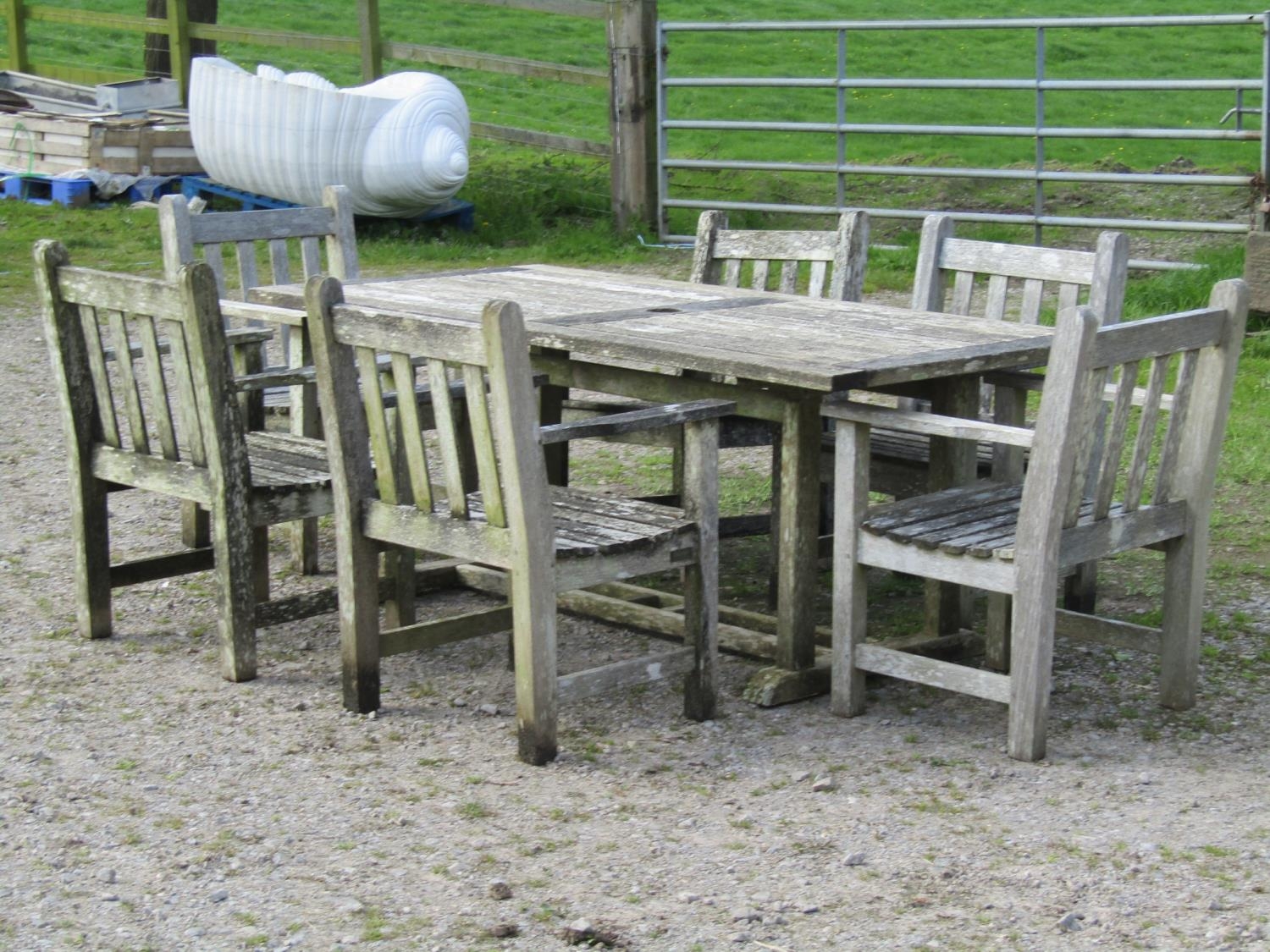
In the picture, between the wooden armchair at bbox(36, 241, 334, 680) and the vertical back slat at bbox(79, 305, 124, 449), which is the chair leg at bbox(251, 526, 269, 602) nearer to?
the wooden armchair at bbox(36, 241, 334, 680)

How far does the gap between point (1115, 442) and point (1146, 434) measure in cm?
16

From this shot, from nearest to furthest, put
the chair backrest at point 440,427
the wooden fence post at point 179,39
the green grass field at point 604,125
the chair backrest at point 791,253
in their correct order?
the chair backrest at point 440,427, the chair backrest at point 791,253, the green grass field at point 604,125, the wooden fence post at point 179,39

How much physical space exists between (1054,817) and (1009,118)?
1660 cm

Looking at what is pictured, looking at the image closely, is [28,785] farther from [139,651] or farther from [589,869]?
[589,869]

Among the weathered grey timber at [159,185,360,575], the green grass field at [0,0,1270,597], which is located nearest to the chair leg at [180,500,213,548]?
the weathered grey timber at [159,185,360,575]

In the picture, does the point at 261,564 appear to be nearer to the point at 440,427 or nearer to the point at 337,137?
the point at 440,427

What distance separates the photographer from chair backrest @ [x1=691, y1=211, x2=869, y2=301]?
5.88m

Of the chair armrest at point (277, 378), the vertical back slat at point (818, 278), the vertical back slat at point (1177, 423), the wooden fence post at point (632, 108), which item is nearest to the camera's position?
the vertical back slat at point (1177, 423)

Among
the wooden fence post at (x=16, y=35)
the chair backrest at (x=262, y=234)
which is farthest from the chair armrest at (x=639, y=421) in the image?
the wooden fence post at (x=16, y=35)

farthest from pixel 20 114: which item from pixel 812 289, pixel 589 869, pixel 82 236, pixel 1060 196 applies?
pixel 589 869

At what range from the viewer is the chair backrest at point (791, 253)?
5875mm

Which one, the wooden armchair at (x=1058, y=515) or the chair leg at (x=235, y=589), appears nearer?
the wooden armchair at (x=1058, y=515)

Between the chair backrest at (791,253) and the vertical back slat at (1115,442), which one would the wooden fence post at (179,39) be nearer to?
the chair backrest at (791,253)

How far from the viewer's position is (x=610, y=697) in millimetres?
4797
